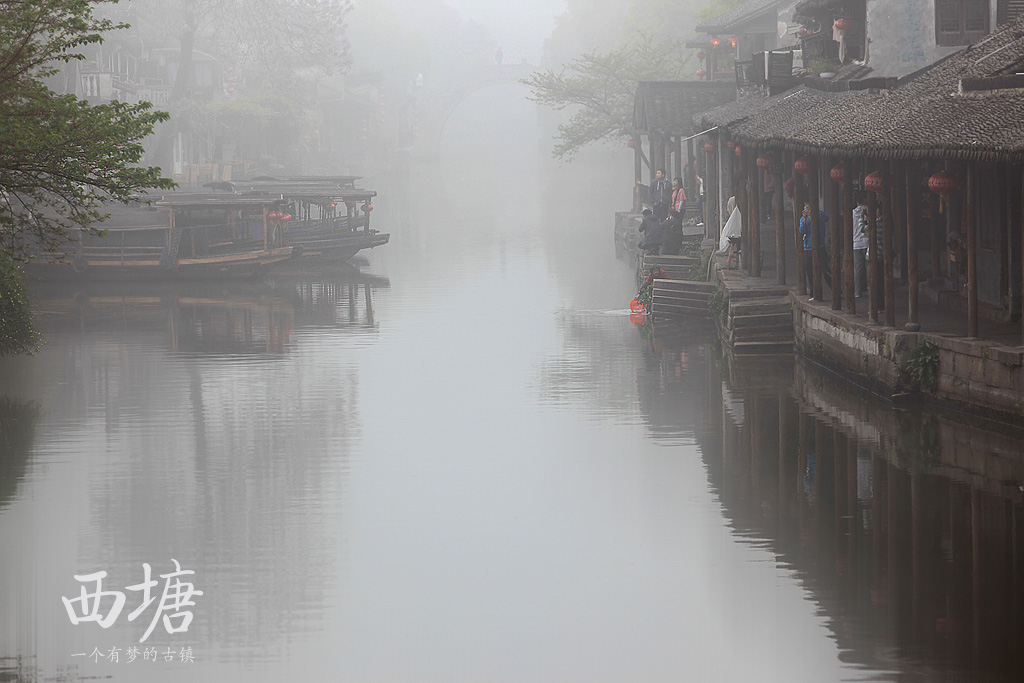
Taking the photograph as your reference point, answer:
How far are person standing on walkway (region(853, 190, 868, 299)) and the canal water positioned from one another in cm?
193

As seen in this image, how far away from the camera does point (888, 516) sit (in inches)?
432

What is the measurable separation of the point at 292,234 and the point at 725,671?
28857 millimetres

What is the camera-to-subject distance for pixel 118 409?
1662cm

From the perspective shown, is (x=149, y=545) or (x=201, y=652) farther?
(x=149, y=545)

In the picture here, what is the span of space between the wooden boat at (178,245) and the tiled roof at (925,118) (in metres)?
14.8

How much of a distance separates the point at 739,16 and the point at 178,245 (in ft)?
55.3

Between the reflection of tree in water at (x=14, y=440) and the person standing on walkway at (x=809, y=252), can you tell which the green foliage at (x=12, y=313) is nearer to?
the reflection of tree in water at (x=14, y=440)

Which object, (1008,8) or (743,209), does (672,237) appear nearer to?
(743,209)

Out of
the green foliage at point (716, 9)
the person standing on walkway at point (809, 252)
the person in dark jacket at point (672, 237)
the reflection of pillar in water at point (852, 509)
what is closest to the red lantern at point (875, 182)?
the person standing on walkway at point (809, 252)

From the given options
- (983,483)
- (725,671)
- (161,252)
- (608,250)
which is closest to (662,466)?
(983,483)

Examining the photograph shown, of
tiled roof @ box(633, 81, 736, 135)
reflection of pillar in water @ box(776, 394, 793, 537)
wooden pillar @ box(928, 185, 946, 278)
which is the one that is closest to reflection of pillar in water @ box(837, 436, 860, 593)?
reflection of pillar in water @ box(776, 394, 793, 537)

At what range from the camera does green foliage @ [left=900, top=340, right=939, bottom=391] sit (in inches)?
574

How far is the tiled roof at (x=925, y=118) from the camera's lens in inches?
509

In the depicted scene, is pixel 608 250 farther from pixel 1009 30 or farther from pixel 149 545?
pixel 149 545
